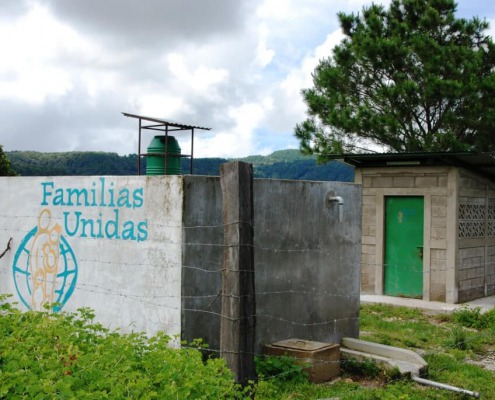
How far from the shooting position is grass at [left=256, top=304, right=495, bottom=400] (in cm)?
602

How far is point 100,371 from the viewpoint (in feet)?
15.0

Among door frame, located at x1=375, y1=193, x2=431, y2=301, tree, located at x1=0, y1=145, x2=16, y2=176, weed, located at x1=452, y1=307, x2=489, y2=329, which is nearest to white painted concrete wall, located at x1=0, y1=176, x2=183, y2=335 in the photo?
weed, located at x1=452, y1=307, x2=489, y2=329

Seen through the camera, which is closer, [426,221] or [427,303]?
[427,303]

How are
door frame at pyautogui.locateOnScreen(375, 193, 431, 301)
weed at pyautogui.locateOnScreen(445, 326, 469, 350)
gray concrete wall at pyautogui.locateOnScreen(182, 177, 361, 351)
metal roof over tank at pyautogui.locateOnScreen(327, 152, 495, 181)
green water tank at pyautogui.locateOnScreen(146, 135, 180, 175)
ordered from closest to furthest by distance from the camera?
gray concrete wall at pyautogui.locateOnScreen(182, 177, 361, 351) < weed at pyautogui.locateOnScreen(445, 326, 469, 350) < green water tank at pyautogui.locateOnScreen(146, 135, 180, 175) < metal roof over tank at pyautogui.locateOnScreen(327, 152, 495, 181) < door frame at pyautogui.locateOnScreen(375, 193, 431, 301)

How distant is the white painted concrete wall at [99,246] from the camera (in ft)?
21.3

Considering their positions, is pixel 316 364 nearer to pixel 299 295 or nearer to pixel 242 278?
pixel 299 295

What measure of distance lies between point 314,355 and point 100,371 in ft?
8.74

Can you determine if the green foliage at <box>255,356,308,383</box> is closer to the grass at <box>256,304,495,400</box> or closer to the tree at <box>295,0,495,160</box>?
the grass at <box>256,304,495,400</box>

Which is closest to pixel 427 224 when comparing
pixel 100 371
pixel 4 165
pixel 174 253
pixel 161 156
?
pixel 161 156

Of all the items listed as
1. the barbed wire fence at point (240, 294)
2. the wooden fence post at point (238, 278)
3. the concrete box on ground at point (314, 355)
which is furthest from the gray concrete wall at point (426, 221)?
the wooden fence post at point (238, 278)

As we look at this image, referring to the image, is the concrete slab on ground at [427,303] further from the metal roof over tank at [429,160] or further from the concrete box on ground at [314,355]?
the concrete box on ground at [314,355]

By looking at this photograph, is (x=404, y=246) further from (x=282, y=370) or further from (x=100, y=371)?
(x=100, y=371)

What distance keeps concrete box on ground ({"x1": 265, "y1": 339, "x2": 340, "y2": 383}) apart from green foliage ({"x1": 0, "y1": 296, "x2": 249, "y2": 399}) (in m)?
1.51

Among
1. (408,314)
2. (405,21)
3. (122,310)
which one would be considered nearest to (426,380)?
(122,310)
